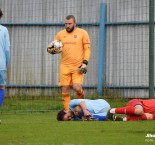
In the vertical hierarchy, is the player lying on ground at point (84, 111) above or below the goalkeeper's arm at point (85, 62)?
below

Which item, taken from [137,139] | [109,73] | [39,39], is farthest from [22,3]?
[137,139]

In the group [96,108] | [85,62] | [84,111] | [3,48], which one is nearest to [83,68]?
[85,62]

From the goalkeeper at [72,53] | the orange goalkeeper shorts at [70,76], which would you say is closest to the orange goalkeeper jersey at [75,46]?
the goalkeeper at [72,53]

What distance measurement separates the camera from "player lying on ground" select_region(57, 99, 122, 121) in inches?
591

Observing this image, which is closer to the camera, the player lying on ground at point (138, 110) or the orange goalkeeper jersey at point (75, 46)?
the player lying on ground at point (138, 110)

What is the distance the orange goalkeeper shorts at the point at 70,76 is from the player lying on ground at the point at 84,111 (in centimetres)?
250

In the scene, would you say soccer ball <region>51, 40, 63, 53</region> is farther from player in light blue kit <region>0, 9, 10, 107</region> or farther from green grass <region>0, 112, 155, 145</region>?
green grass <region>0, 112, 155, 145</region>

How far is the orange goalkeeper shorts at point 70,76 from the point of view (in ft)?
58.3

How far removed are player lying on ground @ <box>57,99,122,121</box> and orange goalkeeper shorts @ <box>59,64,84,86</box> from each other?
2504 millimetres

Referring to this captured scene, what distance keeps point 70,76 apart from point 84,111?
3091 millimetres

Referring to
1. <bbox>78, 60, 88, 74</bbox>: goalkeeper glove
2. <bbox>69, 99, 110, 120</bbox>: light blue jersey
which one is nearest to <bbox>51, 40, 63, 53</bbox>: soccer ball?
<bbox>78, 60, 88, 74</bbox>: goalkeeper glove

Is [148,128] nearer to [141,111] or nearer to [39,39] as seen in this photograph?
[141,111]

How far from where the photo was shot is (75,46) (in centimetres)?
1795

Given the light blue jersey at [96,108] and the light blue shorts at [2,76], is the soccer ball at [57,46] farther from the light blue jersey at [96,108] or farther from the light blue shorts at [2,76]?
the light blue shorts at [2,76]
